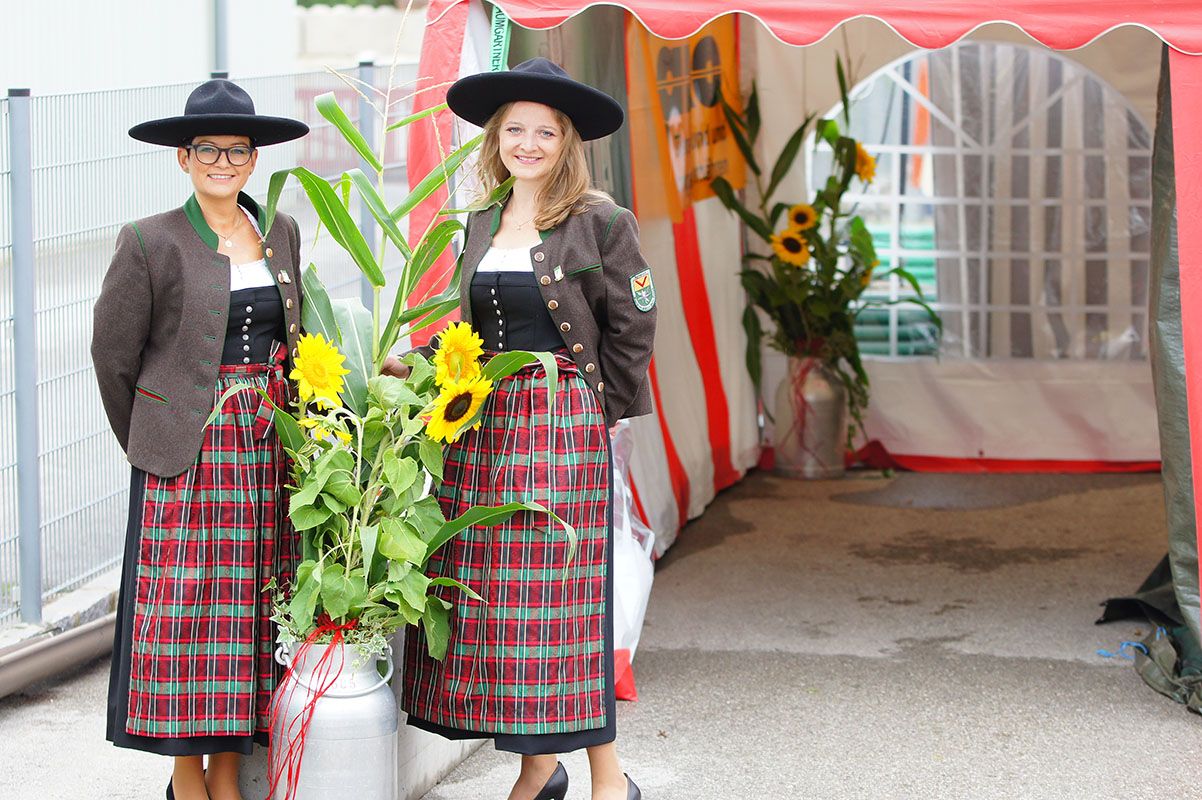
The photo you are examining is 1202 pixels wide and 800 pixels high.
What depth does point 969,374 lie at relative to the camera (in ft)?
24.2

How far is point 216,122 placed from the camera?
3.08 meters

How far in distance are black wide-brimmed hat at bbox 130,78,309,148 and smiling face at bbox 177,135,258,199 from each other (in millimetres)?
14

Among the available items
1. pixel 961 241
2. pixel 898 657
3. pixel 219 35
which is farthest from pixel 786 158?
pixel 219 35

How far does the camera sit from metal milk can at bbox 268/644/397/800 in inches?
120

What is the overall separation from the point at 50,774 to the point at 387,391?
1.41 m

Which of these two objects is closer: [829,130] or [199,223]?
[199,223]

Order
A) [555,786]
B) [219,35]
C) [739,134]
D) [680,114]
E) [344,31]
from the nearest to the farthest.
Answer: [555,786] → [680,114] → [739,134] → [219,35] → [344,31]

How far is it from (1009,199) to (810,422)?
1360 millimetres

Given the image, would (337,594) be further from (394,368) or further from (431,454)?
(394,368)

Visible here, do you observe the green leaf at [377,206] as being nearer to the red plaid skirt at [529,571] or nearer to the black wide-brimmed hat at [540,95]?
the black wide-brimmed hat at [540,95]

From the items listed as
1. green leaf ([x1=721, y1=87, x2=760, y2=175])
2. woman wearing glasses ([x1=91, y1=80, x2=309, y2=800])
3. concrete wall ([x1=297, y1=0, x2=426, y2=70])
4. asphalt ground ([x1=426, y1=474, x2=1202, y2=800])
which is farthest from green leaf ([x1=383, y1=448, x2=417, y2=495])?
concrete wall ([x1=297, y1=0, x2=426, y2=70])

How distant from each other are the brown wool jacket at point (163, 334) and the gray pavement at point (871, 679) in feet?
3.31

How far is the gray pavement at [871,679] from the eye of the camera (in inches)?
148

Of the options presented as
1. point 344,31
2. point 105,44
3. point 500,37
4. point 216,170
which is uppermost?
point 344,31
